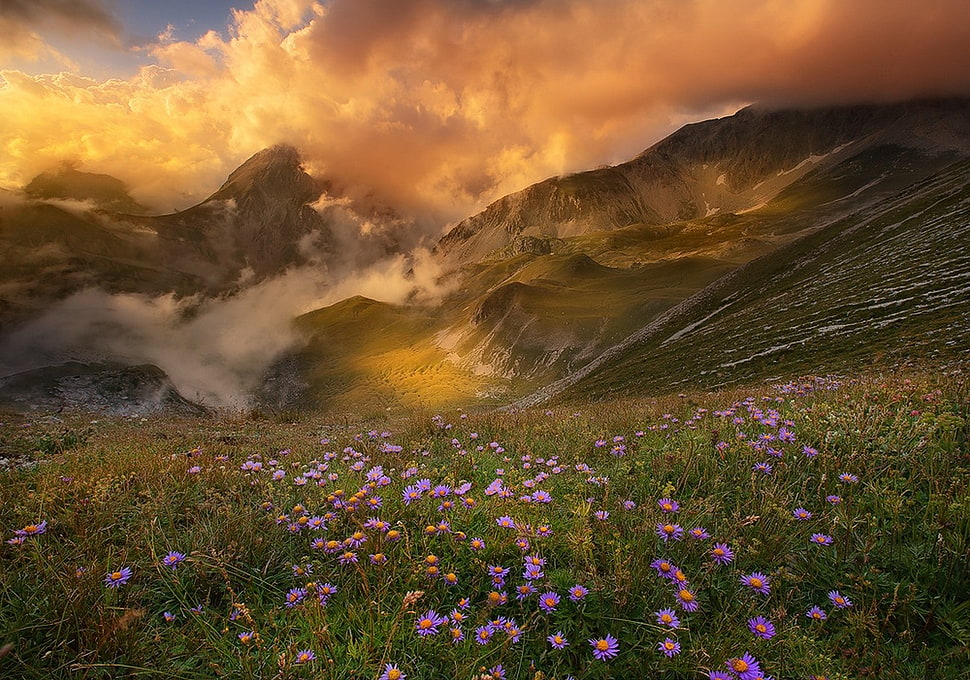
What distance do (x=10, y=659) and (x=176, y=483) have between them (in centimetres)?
212

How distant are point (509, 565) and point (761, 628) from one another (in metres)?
1.39

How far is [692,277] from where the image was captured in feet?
370

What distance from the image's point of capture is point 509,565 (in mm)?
2928

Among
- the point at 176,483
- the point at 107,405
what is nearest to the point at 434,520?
the point at 176,483

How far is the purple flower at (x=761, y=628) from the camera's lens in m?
2.29

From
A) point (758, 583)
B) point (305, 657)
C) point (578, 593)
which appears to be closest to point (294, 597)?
point (305, 657)

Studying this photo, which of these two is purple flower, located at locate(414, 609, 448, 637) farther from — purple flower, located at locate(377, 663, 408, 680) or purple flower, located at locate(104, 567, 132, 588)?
purple flower, located at locate(104, 567, 132, 588)

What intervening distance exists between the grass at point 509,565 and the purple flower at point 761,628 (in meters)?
0.04

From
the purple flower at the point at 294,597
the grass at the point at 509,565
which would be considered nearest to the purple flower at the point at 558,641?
the grass at the point at 509,565

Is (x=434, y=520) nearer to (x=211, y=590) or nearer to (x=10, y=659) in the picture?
(x=211, y=590)

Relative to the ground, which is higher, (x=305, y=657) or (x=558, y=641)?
(x=305, y=657)

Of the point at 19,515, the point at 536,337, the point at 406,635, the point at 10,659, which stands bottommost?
the point at 536,337

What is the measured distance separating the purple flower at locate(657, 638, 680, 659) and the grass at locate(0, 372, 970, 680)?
3.7 inches

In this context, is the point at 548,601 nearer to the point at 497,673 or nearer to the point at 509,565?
the point at 497,673
